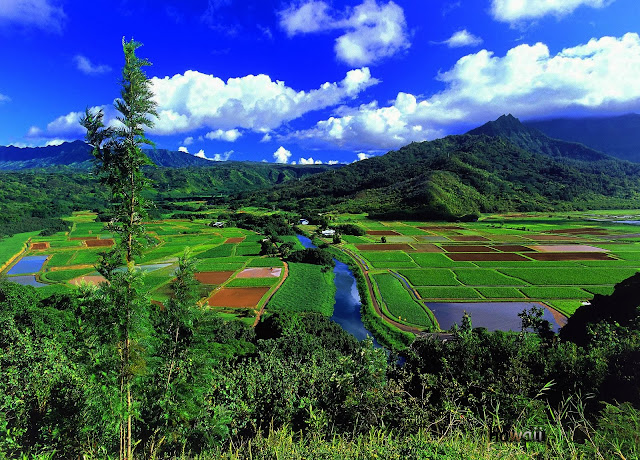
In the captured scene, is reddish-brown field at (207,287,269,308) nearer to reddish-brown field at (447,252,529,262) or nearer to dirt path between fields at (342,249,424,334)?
dirt path between fields at (342,249,424,334)

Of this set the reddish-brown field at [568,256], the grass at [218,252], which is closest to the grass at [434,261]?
the reddish-brown field at [568,256]

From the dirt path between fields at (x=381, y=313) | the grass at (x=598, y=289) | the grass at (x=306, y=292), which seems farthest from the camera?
the grass at (x=598, y=289)

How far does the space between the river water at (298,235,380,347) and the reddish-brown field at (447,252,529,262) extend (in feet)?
83.3

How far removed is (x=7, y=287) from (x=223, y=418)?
3685 cm

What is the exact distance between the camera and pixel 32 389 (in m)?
13.6

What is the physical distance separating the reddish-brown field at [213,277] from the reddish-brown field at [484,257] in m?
47.4

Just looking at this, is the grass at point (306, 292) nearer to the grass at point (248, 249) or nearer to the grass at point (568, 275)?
the grass at point (248, 249)

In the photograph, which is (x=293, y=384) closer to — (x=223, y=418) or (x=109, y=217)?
(x=223, y=418)

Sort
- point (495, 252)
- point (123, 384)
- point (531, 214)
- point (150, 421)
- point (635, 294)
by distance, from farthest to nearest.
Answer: point (531, 214)
point (495, 252)
point (635, 294)
point (150, 421)
point (123, 384)

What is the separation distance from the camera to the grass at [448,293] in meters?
44.2

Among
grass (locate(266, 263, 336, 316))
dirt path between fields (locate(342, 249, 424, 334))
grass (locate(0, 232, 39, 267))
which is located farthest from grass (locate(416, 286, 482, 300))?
grass (locate(0, 232, 39, 267))

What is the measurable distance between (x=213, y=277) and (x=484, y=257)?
5692cm

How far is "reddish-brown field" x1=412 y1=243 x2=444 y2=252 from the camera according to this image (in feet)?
244

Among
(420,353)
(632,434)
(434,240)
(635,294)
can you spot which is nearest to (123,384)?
(632,434)
